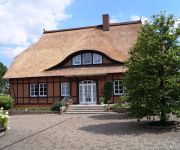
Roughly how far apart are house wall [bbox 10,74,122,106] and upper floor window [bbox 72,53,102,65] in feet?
4.57

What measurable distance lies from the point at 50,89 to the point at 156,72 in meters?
15.9

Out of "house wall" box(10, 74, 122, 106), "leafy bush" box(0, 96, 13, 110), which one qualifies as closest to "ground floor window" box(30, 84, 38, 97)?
"house wall" box(10, 74, 122, 106)

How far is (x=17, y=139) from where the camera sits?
486 inches

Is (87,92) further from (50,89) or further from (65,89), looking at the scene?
(50,89)

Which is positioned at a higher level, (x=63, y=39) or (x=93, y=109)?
(x=63, y=39)

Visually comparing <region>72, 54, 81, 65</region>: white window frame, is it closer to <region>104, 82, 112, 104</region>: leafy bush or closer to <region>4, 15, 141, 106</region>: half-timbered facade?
→ <region>4, 15, 141, 106</region>: half-timbered facade

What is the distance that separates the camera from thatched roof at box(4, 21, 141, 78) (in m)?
27.9

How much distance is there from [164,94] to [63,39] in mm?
20957

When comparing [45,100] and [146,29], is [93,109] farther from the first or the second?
[146,29]

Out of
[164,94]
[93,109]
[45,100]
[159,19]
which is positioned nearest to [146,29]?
[159,19]

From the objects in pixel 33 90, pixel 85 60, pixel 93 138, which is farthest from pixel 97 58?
pixel 93 138

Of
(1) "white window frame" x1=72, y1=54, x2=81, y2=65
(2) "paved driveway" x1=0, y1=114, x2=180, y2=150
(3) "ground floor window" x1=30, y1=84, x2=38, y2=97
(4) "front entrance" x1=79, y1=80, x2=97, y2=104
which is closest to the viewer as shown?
(2) "paved driveway" x1=0, y1=114, x2=180, y2=150

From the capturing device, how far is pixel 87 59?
28.4 meters

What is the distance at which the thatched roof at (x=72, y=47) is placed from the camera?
27891 mm
